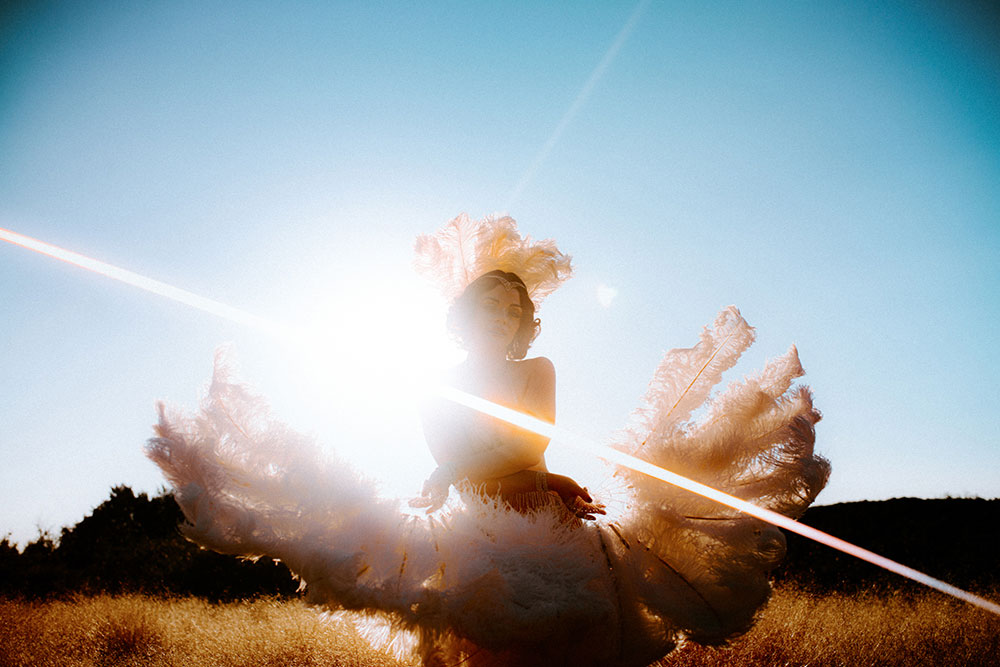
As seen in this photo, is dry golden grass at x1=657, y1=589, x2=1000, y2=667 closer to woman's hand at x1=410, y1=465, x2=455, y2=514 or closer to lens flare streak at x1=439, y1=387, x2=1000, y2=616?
lens flare streak at x1=439, y1=387, x2=1000, y2=616

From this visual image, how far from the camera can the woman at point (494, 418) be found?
2.21 metres

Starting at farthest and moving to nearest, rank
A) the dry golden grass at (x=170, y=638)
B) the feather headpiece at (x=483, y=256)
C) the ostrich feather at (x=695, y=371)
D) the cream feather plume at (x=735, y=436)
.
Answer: the dry golden grass at (x=170, y=638) → the feather headpiece at (x=483, y=256) → the ostrich feather at (x=695, y=371) → the cream feather plume at (x=735, y=436)

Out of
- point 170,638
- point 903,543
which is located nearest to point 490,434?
point 170,638

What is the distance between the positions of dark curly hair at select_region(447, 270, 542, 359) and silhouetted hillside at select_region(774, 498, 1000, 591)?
681 centimetres

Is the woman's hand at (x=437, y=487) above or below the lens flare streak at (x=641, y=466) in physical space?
below

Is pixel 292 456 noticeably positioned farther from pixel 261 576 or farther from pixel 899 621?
pixel 261 576

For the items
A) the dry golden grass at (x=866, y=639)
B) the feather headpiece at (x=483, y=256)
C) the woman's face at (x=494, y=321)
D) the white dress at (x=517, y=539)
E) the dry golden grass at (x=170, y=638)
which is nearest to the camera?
the white dress at (x=517, y=539)

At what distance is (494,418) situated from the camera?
2367 millimetres

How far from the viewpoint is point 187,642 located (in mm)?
4840

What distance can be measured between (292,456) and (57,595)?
37.2 ft

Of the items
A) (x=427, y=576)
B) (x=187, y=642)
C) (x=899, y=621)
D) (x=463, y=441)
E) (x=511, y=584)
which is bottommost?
(x=187, y=642)

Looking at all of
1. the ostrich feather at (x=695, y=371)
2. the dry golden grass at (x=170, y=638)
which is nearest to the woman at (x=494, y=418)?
the ostrich feather at (x=695, y=371)

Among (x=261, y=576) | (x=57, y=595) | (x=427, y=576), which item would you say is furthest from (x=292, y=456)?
(x=57, y=595)

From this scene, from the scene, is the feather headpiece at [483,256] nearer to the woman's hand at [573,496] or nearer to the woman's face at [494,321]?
the woman's face at [494,321]
